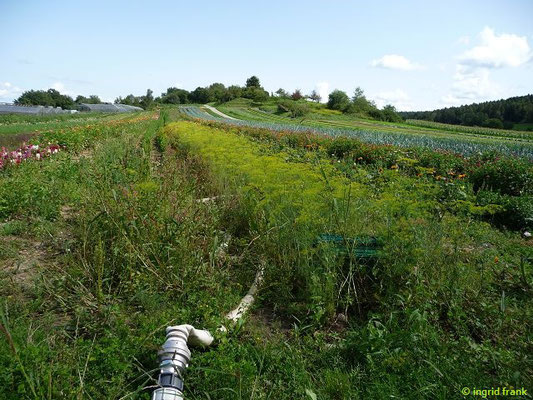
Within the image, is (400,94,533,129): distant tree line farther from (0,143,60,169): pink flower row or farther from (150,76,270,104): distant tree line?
(0,143,60,169): pink flower row

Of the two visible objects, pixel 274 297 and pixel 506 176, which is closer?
pixel 274 297

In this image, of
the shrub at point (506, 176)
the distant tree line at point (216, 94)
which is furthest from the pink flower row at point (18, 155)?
the distant tree line at point (216, 94)

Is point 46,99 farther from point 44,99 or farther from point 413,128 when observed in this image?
point 413,128

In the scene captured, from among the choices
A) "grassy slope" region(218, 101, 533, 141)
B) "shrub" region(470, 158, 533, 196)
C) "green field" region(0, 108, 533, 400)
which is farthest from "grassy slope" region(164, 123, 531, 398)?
"grassy slope" region(218, 101, 533, 141)

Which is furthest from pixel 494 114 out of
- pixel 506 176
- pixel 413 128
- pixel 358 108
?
pixel 506 176

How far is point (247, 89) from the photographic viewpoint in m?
90.7

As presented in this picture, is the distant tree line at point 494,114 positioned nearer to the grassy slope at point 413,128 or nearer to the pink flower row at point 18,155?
the grassy slope at point 413,128

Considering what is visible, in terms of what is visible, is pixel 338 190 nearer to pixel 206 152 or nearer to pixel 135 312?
pixel 135 312

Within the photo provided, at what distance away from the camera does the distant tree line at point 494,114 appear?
52128 mm

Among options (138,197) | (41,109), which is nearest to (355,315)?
(138,197)

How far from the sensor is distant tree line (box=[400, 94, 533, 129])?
52.1 m

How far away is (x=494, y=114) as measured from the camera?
58.0 meters

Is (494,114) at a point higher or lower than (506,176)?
higher

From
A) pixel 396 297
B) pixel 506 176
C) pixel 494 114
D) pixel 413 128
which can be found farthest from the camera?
pixel 494 114
